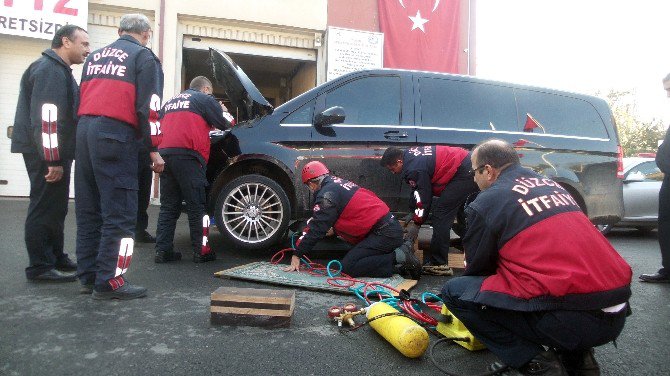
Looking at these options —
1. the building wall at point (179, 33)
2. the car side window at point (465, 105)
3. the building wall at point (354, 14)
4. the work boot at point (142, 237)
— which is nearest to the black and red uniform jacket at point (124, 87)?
the work boot at point (142, 237)

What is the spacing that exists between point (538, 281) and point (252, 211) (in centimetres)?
319

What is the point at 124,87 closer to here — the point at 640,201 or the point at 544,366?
the point at 544,366

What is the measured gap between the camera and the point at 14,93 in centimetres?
923

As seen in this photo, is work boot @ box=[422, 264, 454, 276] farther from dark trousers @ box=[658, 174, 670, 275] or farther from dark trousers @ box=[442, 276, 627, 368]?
dark trousers @ box=[442, 276, 627, 368]

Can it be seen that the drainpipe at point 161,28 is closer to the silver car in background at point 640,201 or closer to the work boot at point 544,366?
the silver car in background at point 640,201

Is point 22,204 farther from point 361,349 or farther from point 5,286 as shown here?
point 361,349

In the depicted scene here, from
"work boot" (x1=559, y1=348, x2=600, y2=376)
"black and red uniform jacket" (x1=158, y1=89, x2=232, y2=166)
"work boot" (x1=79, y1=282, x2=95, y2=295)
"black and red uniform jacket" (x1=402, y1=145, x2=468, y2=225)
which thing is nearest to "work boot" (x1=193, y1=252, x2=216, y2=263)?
"black and red uniform jacket" (x1=158, y1=89, x2=232, y2=166)

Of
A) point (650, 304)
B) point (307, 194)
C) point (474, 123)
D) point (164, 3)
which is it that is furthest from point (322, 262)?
point (164, 3)

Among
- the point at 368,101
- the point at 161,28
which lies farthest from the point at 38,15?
the point at 368,101

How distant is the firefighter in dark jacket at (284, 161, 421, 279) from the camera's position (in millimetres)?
3822

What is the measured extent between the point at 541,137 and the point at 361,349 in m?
3.84

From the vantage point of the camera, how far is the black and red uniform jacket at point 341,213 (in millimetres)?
3809

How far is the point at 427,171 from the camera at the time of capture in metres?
4.30

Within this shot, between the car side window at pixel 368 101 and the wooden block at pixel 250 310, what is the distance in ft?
8.67
